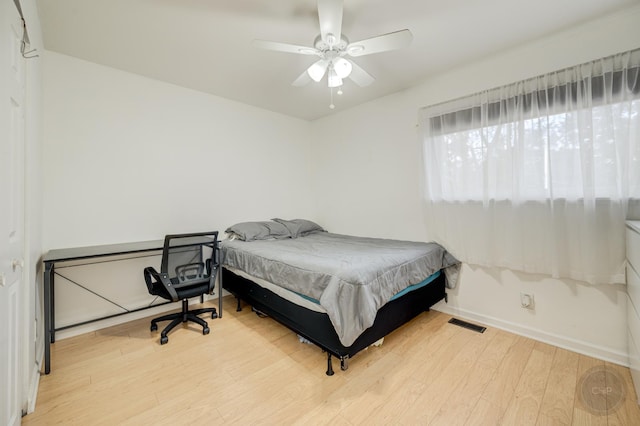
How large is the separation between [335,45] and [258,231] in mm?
2171

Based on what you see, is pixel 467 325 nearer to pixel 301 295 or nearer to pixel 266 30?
pixel 301 295

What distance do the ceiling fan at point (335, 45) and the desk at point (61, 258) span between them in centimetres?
203

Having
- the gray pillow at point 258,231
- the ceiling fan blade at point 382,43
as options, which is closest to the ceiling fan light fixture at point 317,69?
the ceiling fan blade at point 382,43

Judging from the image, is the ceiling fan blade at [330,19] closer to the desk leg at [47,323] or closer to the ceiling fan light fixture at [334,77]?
the ceiling fan light fixture at [334,77]

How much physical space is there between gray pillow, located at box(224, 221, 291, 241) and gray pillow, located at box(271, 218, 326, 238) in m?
0.08

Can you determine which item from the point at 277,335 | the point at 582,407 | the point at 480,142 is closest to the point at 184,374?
the point at 277,335

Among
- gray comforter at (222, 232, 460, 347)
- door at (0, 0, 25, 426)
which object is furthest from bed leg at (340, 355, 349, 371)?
door at (0, 0, 25, 426)

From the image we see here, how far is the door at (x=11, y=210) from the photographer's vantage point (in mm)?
1039

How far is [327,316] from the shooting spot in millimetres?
1758

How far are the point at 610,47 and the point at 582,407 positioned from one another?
2430 millimetres

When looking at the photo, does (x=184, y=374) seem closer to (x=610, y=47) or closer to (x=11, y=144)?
(x=11, y=144)

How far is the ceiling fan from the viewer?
1.57 m

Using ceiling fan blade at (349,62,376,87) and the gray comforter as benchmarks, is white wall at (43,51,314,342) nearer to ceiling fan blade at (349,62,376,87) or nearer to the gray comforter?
the gray comforter

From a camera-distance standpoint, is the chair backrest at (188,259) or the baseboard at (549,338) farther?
the chair backrest at (188,259)
